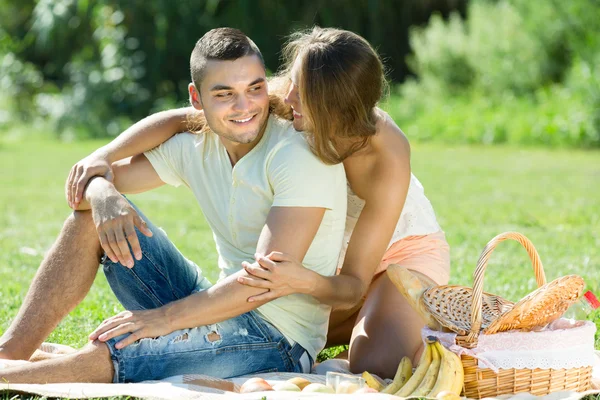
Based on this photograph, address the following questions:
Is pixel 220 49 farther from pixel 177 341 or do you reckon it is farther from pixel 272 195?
pixel 177 341

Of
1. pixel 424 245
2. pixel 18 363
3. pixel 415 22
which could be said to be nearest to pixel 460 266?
pixel 424 245

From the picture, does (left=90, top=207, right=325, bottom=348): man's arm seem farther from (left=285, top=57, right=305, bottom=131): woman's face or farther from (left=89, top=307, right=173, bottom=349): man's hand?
(left=285, top=57, right=305, bottom=131): woman's face

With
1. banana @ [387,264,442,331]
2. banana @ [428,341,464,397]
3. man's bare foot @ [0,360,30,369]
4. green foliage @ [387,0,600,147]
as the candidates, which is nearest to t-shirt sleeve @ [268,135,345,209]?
banana @ [387,264,442,331]

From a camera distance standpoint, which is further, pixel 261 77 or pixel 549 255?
pixel 549 255

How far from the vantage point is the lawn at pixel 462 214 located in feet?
20.4

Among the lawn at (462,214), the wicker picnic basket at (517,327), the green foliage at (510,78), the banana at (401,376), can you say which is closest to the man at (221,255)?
the banana at (401,376)

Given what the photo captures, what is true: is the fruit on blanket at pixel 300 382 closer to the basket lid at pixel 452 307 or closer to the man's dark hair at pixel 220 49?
the basket lid at pixel 452 307

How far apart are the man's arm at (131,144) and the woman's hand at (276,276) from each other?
0.94 metres

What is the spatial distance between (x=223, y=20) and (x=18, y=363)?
1719 centimetres

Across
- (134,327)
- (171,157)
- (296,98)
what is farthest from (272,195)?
(134,327)

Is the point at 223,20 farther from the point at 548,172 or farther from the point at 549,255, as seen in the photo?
the point at 549,255

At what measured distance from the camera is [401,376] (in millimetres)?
3768

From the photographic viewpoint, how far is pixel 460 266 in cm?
682

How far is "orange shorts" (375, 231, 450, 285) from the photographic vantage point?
4.44 meters
